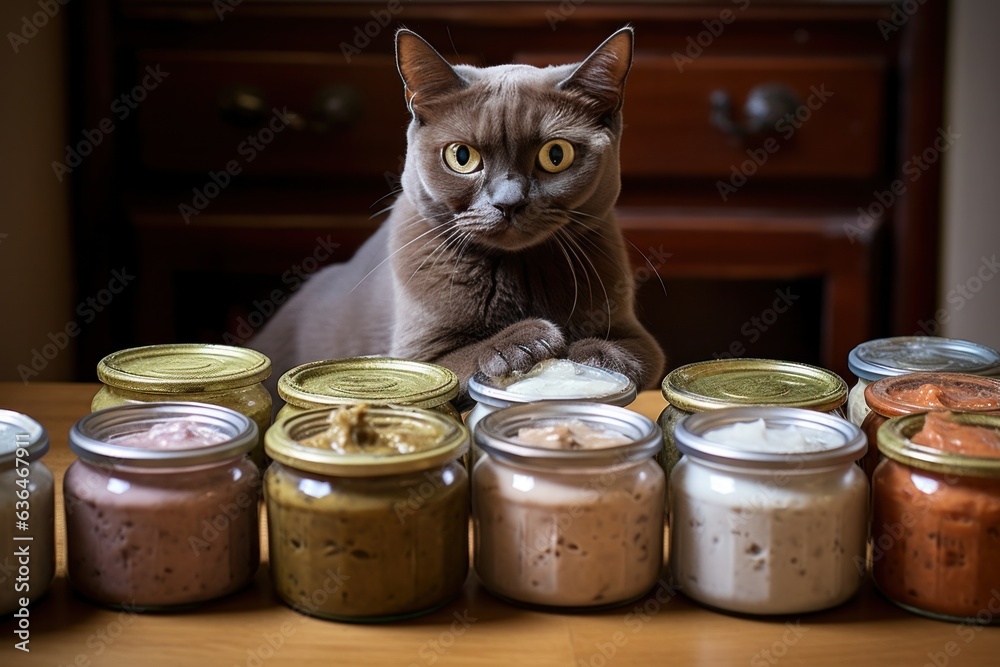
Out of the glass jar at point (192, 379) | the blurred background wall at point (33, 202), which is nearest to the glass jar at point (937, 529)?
the glass jar at point (192, 379)

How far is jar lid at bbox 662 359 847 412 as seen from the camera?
3.13 feet

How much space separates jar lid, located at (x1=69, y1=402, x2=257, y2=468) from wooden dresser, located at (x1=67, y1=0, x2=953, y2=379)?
1068mm

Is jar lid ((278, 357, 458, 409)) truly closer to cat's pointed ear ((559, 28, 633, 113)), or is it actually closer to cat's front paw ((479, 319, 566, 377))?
cat's front paw ((479, 319, 566, 377))

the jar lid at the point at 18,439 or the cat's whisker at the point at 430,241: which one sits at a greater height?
the cat's whisker at the point at 430,241

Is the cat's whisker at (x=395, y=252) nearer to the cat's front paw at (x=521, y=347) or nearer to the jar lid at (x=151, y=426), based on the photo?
the cat's front paw at (x=521, y=347)

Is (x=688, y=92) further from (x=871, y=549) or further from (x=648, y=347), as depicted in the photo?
(x=871, y=549)

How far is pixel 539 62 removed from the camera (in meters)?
1.93

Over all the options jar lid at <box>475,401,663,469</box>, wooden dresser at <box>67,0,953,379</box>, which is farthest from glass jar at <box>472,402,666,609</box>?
wooden dresser at <box>67,0,953,379</box>

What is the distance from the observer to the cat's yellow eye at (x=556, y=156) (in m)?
1.12

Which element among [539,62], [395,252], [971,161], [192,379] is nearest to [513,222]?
[395,252]

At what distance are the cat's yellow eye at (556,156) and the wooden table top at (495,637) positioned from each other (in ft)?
1.49

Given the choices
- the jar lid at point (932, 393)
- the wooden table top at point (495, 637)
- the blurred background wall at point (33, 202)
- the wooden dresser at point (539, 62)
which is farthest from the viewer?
the wooden dresser at point (539, 62)

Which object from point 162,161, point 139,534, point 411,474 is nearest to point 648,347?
point 411,474

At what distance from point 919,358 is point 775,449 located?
14.0 inches
